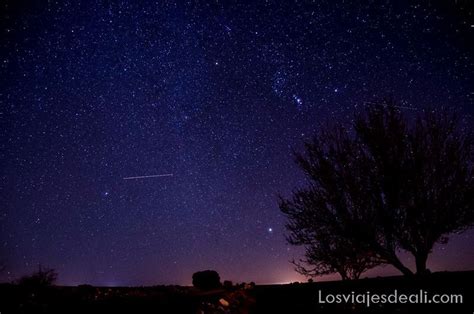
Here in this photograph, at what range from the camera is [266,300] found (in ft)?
22.9

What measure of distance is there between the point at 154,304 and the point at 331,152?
6.52 meters

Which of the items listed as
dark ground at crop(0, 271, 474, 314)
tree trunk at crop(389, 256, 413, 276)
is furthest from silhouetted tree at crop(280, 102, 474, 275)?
dark ground at crop(0, 271, 474, 314)

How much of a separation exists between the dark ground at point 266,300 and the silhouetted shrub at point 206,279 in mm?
2166

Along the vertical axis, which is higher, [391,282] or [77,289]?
[391,282]

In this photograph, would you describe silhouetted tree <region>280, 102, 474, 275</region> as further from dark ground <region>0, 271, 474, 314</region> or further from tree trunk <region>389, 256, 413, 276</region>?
dark ground <region>0, 271, 474, 314</region>

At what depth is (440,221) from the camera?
28.0ft

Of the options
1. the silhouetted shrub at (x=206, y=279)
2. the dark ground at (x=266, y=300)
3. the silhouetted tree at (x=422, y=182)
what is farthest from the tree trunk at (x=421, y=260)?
the silhouetted shrub at (x=206, y=279)

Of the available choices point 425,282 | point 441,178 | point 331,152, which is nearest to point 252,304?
point 425,282

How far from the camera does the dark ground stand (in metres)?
5.46

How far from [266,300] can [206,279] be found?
3.75 m

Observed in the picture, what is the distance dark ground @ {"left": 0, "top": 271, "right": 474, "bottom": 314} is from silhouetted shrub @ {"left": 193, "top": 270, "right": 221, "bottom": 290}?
2166mm

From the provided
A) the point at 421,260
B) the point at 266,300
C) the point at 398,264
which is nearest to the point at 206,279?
the point at 266,300

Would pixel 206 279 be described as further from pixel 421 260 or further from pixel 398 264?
Result: pixel 421 260

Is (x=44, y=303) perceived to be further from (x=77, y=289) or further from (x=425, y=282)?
(x=425, y=282)
